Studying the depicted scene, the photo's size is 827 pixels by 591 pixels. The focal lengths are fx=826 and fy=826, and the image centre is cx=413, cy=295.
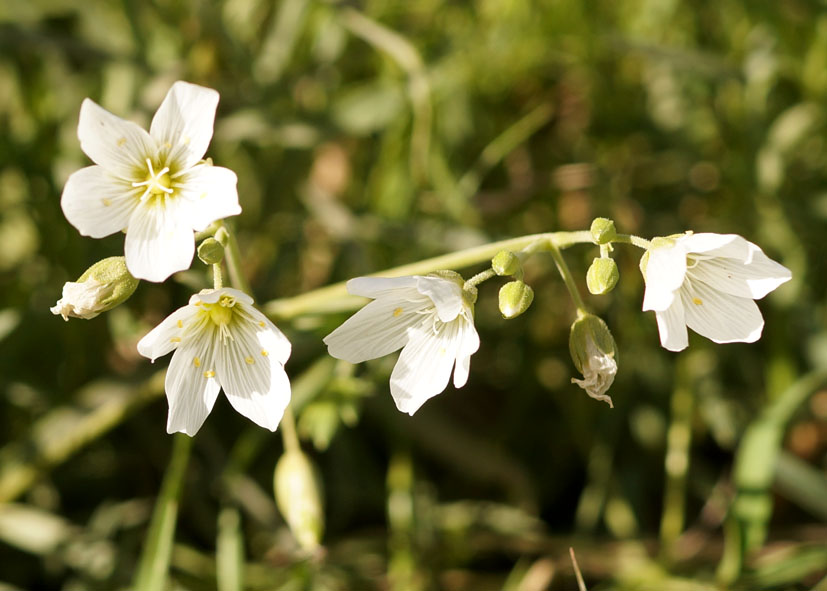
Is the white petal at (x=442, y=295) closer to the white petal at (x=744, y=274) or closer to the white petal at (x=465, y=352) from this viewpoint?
the white petal at (x=465, y=352)

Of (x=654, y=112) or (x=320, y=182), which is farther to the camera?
(x=320, y=182)

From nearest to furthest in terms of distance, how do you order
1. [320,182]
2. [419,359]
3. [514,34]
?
[419,359], [514,34], [320,182]

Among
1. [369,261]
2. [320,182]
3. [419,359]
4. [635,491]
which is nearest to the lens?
[419,359]

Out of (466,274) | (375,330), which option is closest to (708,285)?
(375,330)

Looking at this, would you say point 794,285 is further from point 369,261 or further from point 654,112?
point 369,261

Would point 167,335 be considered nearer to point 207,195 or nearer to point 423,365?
point 207,195

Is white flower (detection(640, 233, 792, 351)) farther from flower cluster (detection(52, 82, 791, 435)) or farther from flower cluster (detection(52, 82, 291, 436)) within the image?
flower cluster (detection(52, 82, 291, 436))

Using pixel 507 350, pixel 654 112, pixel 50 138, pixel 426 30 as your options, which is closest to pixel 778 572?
pixel 507 350

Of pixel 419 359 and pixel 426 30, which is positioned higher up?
pixel 426 30
